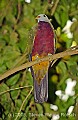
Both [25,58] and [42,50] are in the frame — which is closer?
Answer: [42,50]

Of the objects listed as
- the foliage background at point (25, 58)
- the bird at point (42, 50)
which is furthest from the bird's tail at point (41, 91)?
the foliage background at point (25, 58)

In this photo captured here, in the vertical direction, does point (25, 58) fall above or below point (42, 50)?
below

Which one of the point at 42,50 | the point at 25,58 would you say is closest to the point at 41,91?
the point at 42,50

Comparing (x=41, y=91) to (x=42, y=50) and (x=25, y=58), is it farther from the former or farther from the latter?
(x=25, y=58)

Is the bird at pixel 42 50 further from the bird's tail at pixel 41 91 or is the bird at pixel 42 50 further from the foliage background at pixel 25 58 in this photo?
Result: the foliage background at pixel 25 58

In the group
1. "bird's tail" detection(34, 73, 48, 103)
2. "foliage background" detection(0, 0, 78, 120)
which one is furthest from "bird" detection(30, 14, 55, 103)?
"foliage background" detection(0, 0, 78, 120)

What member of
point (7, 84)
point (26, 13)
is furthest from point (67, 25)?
point (7, 84)

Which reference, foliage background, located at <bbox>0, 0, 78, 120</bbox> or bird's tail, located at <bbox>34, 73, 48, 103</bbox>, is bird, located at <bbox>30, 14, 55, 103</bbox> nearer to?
bird's tail, located at <bbox>34, 73, 48, 103</bbox>
